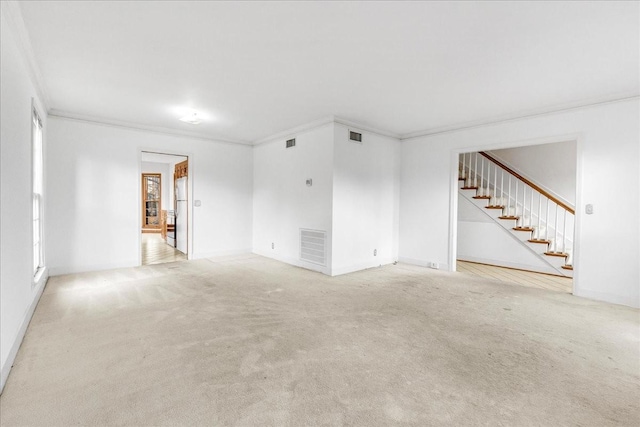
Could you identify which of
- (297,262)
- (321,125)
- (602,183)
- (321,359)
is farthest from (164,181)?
(602,183)

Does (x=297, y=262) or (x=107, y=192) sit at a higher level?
(x=107, y=192)

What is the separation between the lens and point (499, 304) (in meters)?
3.63

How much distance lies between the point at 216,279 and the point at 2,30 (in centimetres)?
345

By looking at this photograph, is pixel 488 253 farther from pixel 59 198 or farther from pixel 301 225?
pixel 59 198

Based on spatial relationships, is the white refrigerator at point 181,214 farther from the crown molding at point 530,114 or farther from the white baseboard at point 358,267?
the crown molding at point 530,114

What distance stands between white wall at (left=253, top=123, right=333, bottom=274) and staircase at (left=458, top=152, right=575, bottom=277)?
339 cm

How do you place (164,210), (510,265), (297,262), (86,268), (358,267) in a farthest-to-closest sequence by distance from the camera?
(164,210) < (510,265) < (297,262) < (358,267) < (86,268)

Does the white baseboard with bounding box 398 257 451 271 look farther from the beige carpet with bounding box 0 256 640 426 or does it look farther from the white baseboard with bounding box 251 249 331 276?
the white baseboard with bounding box 251 249 331 276

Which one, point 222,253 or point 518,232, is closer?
point 518,232

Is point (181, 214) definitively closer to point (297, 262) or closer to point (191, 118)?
point (191, 118)

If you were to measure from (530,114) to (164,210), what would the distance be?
9566 mm

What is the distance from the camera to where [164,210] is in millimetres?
9484

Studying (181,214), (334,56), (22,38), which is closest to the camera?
(22,38)

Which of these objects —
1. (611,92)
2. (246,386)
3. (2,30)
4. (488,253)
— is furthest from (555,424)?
(488,253)
